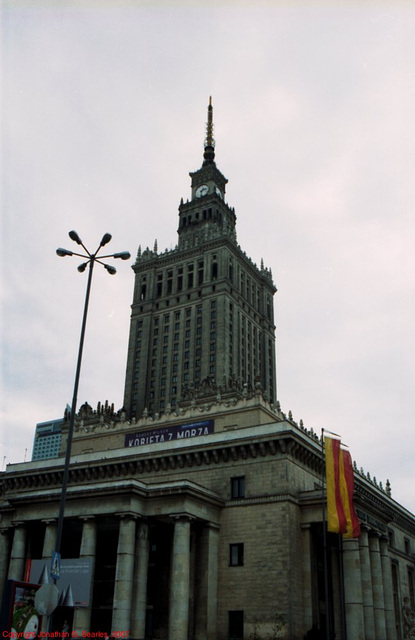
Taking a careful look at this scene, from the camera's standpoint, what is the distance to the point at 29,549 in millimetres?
51562

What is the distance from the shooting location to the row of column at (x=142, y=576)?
4178cm

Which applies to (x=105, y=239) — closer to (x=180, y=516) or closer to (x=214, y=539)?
(x=180, y=516)

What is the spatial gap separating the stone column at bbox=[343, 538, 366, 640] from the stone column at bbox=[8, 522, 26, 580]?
26211mm

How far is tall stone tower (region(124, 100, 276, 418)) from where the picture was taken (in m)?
109

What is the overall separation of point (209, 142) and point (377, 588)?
121 metres

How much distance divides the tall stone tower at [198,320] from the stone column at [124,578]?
5798 cm

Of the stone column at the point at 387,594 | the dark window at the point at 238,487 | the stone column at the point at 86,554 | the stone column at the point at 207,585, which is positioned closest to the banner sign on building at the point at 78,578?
the stone column at the point at 86,554

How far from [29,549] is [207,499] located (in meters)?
16.7

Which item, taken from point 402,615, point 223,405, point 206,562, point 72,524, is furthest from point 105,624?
point 402,615

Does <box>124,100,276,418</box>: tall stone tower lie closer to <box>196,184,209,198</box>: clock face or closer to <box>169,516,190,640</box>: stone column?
<box>196,184,209,198</box>: clock face

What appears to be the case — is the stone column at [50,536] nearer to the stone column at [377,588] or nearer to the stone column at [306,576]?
the stone column at [306,576]

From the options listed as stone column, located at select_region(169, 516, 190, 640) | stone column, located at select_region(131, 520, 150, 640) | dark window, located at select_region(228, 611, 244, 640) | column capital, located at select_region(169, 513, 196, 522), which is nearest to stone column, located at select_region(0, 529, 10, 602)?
stone column, located at select_region(131, 520, 150, 640)

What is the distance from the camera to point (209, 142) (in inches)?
5881

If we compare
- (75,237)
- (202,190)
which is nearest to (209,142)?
(202,190)
